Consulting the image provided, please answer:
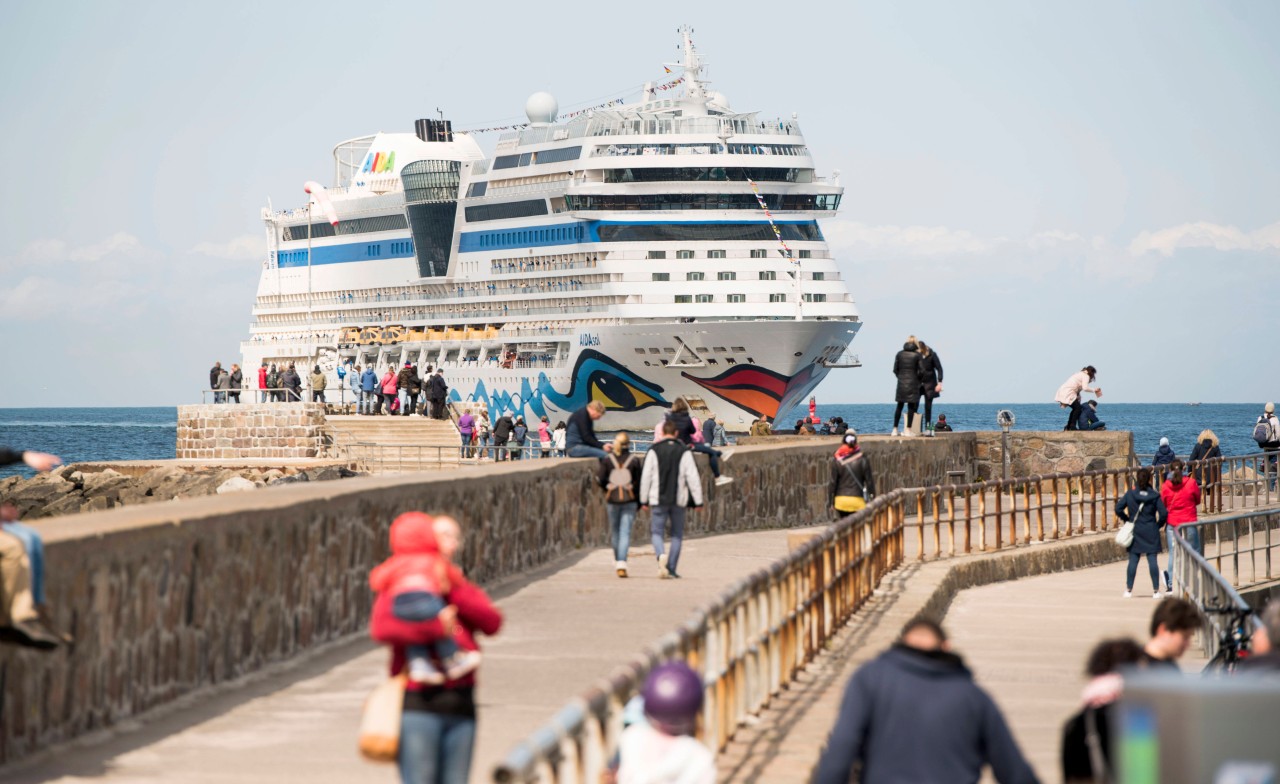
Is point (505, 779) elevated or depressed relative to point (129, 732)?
elevated

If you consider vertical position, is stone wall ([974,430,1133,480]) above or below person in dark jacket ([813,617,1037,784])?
above

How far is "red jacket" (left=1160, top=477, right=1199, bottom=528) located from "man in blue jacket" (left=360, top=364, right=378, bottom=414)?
33.3m

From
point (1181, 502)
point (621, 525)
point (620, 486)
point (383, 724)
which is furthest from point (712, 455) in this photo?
point (383, 724)

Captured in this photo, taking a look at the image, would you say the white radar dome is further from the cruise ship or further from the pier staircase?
the pier staircase

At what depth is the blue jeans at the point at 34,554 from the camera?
22.5ft

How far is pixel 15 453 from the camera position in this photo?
7027 mm

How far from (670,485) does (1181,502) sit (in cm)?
669

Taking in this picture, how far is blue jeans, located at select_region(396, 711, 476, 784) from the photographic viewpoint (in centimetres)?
→ 547

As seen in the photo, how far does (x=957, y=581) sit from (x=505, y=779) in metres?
13.5

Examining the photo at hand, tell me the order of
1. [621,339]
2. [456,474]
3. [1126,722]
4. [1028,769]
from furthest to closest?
[621,339]
[456,474]
[1028,769]
[1126,722]

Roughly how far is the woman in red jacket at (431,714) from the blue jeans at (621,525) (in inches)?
336

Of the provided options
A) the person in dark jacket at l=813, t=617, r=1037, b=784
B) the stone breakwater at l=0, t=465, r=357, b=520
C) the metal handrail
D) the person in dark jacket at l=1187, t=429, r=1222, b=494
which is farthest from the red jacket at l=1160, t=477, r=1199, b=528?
the stone breakwater at l=0, t=465, r=357, b=520

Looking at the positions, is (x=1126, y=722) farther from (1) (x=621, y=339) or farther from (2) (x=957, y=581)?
(1) (x=621, y=339)

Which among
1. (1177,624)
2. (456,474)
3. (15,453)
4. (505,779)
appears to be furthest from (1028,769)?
(456,474)
